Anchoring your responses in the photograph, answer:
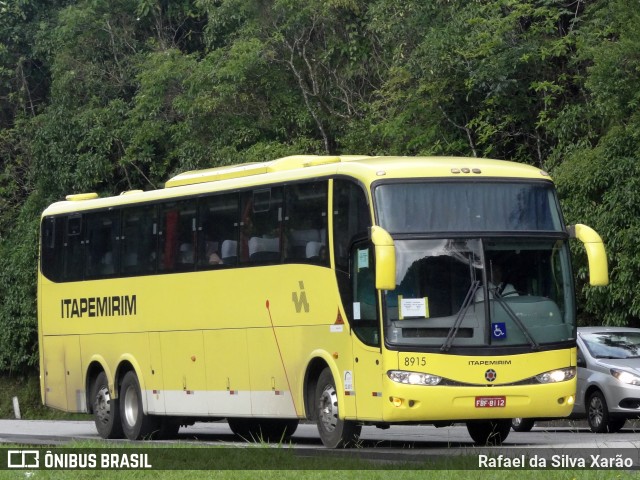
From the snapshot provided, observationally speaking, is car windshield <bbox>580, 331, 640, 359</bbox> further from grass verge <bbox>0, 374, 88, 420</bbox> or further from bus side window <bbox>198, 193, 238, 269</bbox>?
grass verge <bbox>0, 374, 88, 420</bbox>

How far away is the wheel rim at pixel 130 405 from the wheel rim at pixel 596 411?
22.8ft

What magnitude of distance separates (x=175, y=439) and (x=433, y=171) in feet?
25.0

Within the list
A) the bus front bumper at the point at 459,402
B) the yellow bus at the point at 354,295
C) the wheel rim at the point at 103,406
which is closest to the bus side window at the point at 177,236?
the yellow bus at the point at 354,295

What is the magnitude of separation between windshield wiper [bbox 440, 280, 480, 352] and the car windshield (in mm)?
6718

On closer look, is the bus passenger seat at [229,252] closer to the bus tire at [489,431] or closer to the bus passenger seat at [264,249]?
the bus passenger seat at [264,249]

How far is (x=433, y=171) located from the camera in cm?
1758

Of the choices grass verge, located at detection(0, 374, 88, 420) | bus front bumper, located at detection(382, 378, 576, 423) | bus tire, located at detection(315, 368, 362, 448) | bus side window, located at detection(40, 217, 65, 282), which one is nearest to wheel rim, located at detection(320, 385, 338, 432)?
bus tire, located at detection(315, 368, 362, 448)

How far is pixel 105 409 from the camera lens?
23594mm

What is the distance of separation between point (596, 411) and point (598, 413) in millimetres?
69

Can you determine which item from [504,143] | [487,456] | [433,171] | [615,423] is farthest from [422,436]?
[504,143]

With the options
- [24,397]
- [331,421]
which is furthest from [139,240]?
[24,397]

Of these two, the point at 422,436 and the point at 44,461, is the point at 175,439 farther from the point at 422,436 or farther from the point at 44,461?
the point at 44,461

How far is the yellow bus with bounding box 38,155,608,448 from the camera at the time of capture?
55.0ft

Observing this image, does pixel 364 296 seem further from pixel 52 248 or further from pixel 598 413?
pixel 52 248
